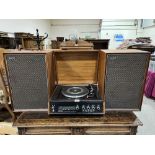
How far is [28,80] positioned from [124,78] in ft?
2.04

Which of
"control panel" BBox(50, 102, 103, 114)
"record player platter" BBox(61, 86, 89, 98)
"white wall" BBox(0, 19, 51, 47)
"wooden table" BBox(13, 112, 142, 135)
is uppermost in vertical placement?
"white wall" BBox(0, 19, 51, 47)

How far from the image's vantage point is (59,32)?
7.11m

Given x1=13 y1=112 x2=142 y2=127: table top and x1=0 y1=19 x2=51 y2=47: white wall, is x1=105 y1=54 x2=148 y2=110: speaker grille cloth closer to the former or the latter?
x1=13 y1=112 x2=142 y2=127: table top

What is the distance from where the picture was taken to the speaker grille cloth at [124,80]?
948 mm

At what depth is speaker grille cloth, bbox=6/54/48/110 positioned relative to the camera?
939 mm

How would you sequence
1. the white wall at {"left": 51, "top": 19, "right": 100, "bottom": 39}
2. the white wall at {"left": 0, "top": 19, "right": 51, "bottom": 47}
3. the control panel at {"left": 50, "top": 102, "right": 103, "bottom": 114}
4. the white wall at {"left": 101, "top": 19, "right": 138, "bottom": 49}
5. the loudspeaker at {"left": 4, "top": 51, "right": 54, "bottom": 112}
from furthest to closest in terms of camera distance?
1. the white wall at {"left": 51, "top": 19, "right": 100, "bottom": 39}
2. the white wall at {"left": 101, "top": 19, "right": 138, "bottom": 49}
3. the white wall at {"left": 0, "top": 19, "right": 51, "bottom": 47}
4. the control panel at {"left": 50, "top": 102, "right": 103, "bottom": 114}
5. the loudspeaker at {"left": 4, "top": 51, "right": 54, "bottom": 112}

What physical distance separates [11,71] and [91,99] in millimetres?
553

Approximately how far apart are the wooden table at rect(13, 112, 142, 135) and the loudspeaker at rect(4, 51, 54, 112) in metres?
0.09

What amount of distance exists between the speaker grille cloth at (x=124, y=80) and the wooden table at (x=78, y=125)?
0.33ft

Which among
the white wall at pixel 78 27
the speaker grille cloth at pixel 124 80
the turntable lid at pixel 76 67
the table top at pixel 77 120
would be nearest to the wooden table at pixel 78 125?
the table top at pixel 77 120

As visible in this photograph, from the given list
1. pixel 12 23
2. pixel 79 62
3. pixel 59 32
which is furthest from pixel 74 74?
pixel 59 32

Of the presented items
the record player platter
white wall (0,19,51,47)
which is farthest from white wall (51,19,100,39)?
the record player platter

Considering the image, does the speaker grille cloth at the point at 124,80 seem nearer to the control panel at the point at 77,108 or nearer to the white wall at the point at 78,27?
the control panel at the point at 77,108

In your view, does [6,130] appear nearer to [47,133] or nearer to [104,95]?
[47,133]
